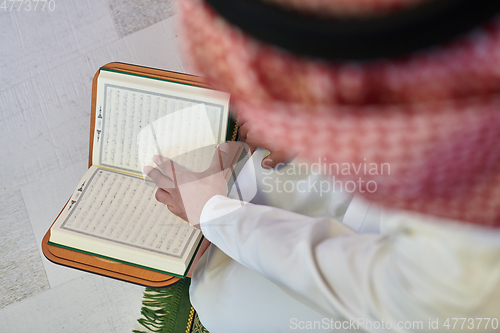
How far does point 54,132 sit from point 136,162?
0.65 meters

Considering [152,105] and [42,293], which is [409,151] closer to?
[152,105]

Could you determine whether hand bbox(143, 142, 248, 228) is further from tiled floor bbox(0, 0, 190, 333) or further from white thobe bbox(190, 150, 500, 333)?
tiled floor bbox(0, 0, 190, 333)

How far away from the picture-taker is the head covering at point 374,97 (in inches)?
5.0

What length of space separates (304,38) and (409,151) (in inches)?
3.4

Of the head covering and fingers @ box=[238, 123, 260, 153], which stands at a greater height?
the head covering

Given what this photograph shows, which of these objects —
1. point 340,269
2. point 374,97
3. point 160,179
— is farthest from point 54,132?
point 374,97

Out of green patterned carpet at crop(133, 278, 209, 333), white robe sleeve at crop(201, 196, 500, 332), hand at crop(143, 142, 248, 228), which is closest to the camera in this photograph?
white robe sleeve at crop(201, 196, 500, 332)

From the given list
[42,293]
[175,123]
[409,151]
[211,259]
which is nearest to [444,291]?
[409,151]

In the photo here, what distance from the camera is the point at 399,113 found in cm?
15

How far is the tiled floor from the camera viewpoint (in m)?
1.12

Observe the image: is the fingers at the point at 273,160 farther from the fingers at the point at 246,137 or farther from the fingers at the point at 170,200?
the fingers at the point at 170,200

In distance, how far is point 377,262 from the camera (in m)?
0.37

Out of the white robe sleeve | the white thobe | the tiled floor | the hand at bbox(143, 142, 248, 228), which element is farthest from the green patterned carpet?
the white robe sleeve

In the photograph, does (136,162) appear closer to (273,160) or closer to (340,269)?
(273,160)
